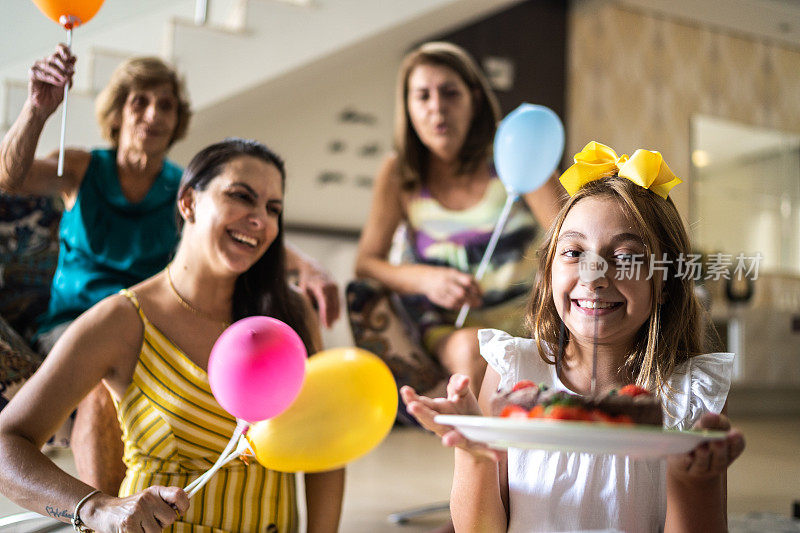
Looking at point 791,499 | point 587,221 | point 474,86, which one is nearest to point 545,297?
point 587,221

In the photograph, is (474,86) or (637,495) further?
(474,86)

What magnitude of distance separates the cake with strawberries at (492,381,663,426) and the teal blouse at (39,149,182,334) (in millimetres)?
1197

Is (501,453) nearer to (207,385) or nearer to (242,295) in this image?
(207,385)

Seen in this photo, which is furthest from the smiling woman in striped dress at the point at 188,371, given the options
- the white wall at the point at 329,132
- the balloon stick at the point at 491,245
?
the white wall at the point at 329,132

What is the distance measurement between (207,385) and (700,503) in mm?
744

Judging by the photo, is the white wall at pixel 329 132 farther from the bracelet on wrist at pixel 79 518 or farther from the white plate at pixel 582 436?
the white plate at pixel 582 436

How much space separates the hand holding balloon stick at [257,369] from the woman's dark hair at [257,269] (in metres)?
0.39

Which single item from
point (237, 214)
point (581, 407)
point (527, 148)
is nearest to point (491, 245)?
point (527, 148)

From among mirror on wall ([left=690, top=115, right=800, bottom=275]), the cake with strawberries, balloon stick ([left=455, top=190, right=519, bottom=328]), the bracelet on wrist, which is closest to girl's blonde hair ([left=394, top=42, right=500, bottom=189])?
balloon stick ([left=455, top=190, right=519, bottom=328])

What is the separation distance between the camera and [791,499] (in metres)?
2.47

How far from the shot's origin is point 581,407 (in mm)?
681

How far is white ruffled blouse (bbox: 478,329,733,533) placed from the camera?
37.5 inches

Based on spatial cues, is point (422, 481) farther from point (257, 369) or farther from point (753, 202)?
point (753, 202)

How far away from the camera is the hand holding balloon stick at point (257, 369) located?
89 cm
